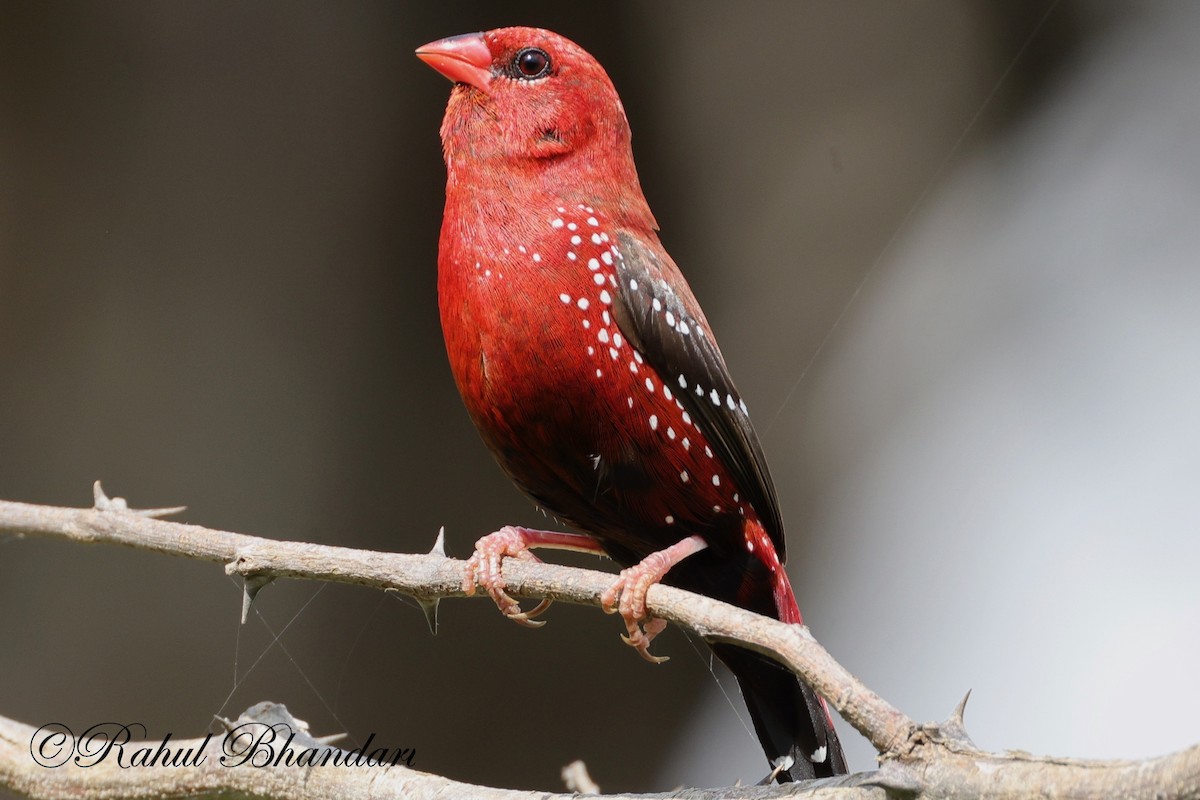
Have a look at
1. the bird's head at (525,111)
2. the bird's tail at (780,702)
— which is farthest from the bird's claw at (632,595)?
the bird's head at (525,111)

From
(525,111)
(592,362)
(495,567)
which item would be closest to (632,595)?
(495,567)

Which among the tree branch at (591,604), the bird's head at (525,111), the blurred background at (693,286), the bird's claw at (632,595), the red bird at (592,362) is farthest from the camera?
the blurred background at (693,286)

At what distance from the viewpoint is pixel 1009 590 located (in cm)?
252

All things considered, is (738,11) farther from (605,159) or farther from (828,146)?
(605,159)

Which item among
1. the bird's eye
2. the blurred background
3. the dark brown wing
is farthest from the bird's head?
the blurred background

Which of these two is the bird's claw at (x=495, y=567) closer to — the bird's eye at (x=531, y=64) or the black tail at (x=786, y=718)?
the black tail at (x=786, y=718)

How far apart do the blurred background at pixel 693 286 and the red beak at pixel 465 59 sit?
0.70 metres

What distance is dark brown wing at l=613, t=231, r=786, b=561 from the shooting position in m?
1.96

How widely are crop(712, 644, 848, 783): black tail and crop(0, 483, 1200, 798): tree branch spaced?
18.3 inches

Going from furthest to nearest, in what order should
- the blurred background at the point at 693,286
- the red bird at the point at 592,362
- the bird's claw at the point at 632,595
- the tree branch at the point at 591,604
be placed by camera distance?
the blurred background at the point at 693,286 < the red bird at the point at 592,362 < the bird's claw at the point at 632,595 < the tree branch at the point at 591,604

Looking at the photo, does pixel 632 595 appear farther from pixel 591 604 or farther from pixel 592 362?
pixel 592 362

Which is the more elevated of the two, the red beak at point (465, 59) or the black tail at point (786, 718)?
the red beak at point (465, 59)

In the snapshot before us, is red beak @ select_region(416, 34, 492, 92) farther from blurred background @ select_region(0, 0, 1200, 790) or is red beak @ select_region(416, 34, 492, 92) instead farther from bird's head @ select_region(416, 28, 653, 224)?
blurred background @ select_region(0, 0, 1200, 790)

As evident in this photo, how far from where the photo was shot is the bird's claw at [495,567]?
185 cm
